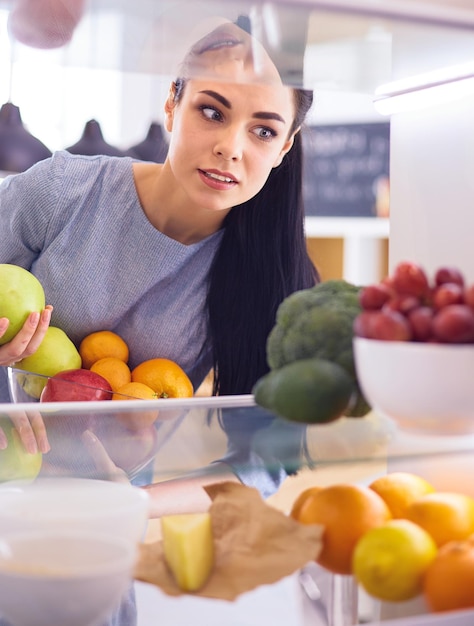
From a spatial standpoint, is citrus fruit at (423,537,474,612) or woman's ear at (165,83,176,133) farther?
woman's ear at (165,83,176,133)

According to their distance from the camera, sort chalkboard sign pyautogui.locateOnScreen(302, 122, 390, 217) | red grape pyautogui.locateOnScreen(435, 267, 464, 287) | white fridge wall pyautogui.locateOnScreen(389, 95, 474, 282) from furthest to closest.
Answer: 1. chalkboard sign pyautogui.locateOnScreen(302, 122, 390, 217)
2. white fridge wall pyautogui.locateOnScreen(389, 95, 474, 282)
3. red grape pyautogui.locateOnScreen(435, 267, 464, 287)

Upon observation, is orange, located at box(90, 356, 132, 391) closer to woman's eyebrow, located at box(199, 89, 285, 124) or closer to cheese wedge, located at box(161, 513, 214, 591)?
woman's eyebrow, located at box(199, 89, 285, 124)

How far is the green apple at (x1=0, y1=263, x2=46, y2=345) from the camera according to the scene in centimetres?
120

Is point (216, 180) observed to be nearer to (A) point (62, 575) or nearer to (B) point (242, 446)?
(B) point (242, 446)

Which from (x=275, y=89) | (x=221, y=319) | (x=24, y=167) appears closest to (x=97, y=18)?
(x=275, y=89)

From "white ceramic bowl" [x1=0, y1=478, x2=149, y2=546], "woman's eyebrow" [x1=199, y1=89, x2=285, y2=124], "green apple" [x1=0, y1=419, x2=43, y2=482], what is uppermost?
"woman's eyebrow" [x1=199, y1=89, x2=285, y2=124]

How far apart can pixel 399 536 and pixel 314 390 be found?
0.12 meters

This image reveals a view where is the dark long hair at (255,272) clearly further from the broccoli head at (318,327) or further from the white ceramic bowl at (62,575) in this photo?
the white ceramic bowl at (62,575)

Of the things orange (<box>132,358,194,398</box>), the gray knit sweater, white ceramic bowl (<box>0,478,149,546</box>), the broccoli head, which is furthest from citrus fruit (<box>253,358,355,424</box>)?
the gray knit sweater

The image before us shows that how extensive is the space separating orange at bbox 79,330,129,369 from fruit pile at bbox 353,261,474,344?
2.85 ft

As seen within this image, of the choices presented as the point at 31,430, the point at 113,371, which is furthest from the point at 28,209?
the point at 31,430

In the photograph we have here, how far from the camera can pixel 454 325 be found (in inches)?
20.7

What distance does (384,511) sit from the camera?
59cm

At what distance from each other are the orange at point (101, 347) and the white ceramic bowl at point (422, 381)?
0.89 metres
